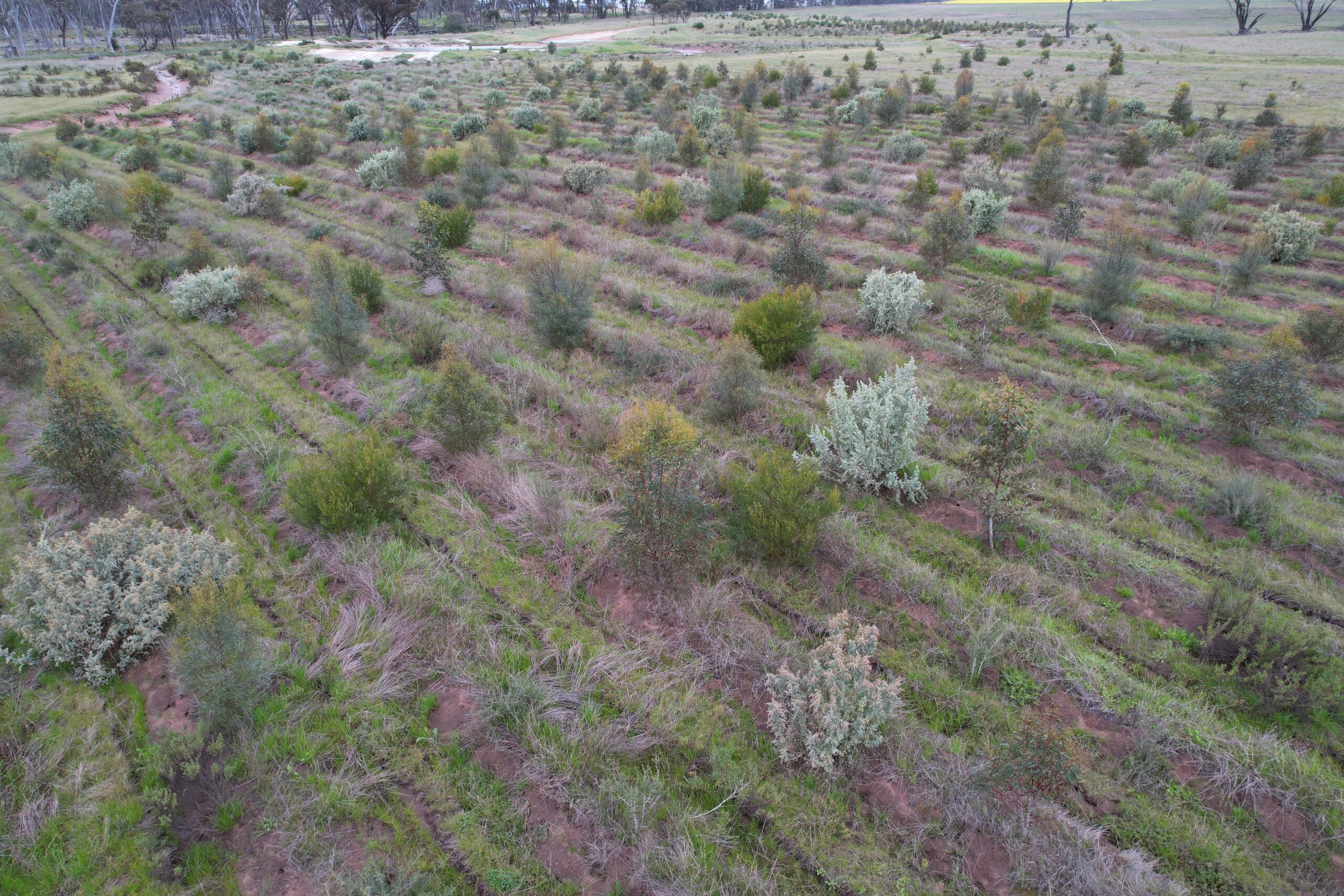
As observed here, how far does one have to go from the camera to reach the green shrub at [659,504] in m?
5.63

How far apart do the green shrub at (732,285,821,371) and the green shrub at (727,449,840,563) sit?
3245mm

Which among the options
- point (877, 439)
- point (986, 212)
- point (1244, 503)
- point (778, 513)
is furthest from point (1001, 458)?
point (986, 212)

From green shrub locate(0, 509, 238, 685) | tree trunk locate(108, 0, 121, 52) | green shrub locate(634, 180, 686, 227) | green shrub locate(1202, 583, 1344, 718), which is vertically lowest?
green shrub locate(1202, 583, 1344, 718)

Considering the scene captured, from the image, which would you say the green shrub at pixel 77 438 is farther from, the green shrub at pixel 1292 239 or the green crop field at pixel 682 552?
the green shrub at pixel 1292 239

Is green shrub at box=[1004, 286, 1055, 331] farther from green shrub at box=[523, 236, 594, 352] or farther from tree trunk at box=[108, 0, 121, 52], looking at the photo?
tree trunk at box=[108, 0, 121, 52]

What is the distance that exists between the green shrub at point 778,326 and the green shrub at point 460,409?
3.87 metres

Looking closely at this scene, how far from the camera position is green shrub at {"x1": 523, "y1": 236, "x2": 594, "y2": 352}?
9.71m

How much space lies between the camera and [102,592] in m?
5.30

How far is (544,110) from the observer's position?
91.7 ft

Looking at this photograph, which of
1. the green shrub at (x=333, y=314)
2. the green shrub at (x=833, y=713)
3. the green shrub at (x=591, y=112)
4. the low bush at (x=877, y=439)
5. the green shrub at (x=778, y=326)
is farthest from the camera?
the green shrub at (x=591, y=112)

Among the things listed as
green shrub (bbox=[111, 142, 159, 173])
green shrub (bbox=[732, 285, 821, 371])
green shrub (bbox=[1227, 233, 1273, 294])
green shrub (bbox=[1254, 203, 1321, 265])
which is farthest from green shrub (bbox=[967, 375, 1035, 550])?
green shrub (bbox=[111, 142, 159, 173])

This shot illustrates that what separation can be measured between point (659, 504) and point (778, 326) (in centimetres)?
440

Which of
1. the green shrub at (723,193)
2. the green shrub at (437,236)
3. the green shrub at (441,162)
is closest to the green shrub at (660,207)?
the green shrub at (723,193)

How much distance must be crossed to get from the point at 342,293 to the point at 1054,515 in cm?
959
